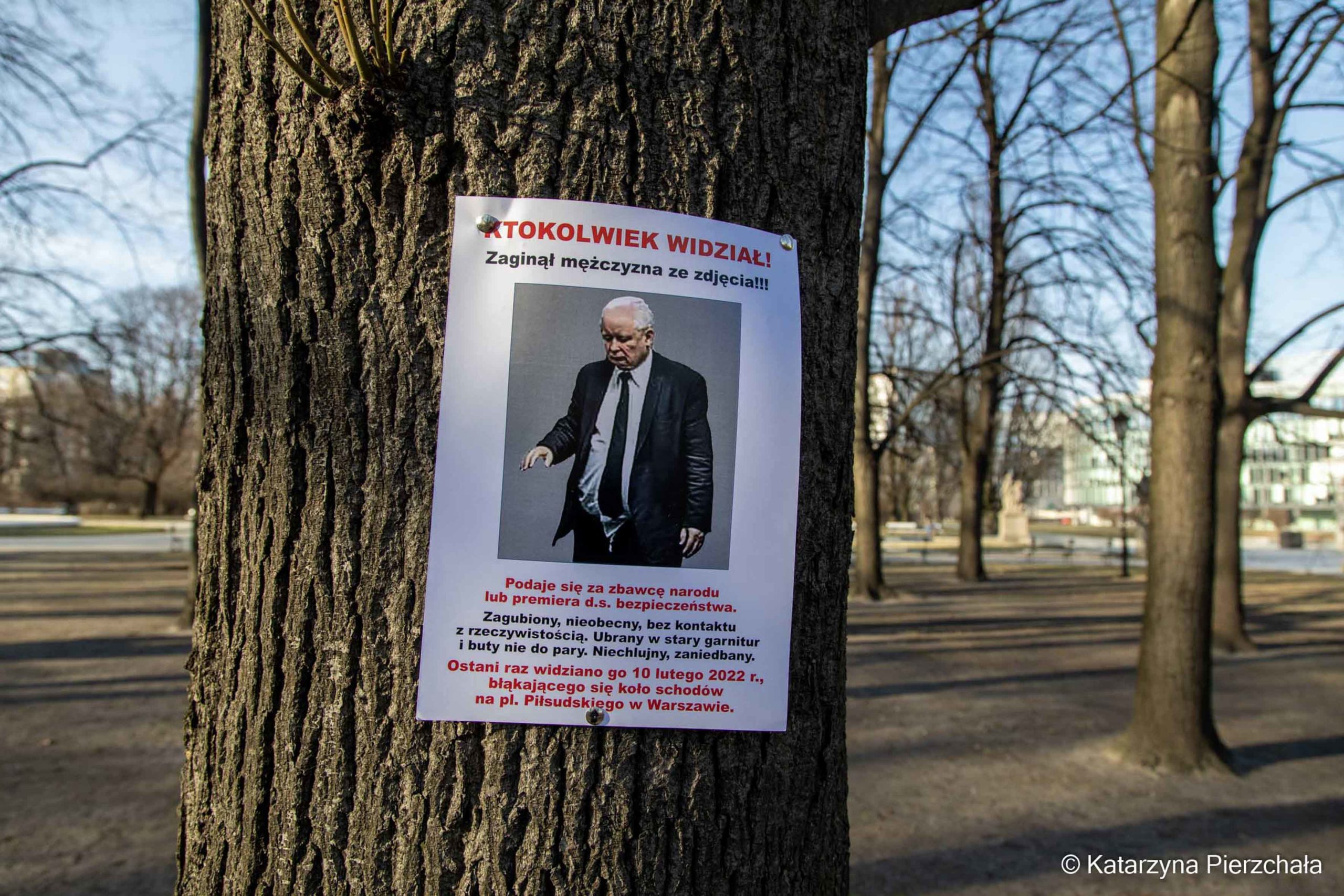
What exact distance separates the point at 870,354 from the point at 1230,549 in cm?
596

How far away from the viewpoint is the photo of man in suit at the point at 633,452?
1.24 metres

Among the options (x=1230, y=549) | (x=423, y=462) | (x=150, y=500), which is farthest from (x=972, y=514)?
(x=150, y=500)

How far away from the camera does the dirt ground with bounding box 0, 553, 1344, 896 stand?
4820mm

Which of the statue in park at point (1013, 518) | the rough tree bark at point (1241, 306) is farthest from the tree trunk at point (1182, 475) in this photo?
the statue in park at point (1013, 518)

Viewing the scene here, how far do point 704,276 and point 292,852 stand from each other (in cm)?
91

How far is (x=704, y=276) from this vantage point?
1304 mm

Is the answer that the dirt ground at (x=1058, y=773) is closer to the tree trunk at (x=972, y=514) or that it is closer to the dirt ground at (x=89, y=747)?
the dirt ground at (x=89, y=747)

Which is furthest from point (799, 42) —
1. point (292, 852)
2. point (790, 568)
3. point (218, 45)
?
point (292, 852)

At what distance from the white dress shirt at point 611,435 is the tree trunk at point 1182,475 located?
6.51m

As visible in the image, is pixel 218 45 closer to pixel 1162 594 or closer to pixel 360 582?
pixel 360 582

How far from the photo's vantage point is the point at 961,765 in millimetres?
6648

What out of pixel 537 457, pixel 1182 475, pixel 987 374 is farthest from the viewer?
pixel 987 374

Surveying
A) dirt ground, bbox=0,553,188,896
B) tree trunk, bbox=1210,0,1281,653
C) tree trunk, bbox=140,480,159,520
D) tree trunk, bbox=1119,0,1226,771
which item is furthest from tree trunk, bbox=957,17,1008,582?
tree trunk, bbox=140,480,159,520

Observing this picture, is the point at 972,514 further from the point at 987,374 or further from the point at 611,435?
the point at 611,435
